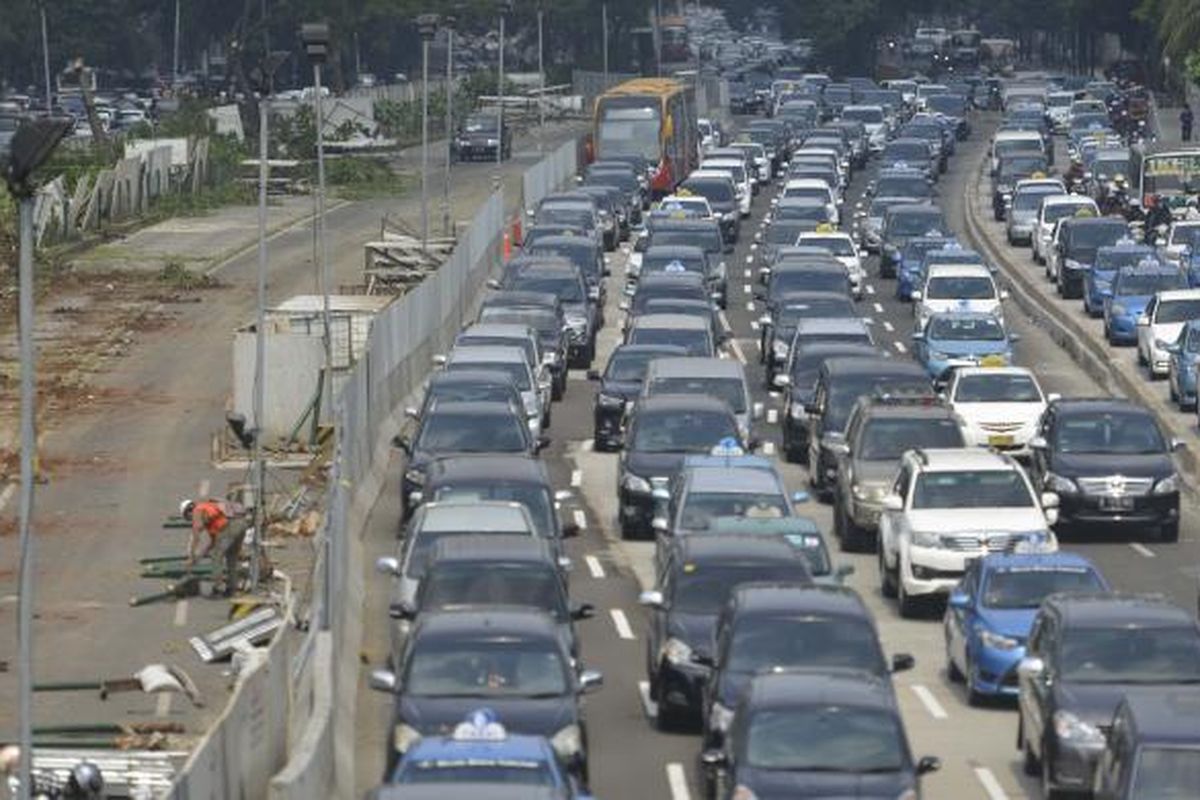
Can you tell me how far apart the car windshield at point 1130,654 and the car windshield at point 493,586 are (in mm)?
5313

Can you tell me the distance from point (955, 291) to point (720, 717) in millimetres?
35162

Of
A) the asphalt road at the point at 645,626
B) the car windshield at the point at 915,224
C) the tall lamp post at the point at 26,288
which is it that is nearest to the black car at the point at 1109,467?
the asphalt road at the point at 645,626

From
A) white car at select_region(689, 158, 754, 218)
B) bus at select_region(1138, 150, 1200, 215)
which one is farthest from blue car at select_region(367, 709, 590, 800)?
white car at select_region(689, 158, 754, 218)

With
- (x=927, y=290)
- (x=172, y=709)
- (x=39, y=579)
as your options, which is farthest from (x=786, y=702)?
(x=927, y=290)

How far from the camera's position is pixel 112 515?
47.3 metres

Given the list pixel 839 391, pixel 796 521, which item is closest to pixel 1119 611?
pixel 796 521

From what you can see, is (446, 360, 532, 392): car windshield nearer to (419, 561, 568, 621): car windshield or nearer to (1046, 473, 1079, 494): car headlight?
(1046, 473, 1079, 494): car headlight

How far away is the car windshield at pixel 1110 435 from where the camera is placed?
1703 inches

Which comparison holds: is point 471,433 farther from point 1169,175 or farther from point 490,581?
point 1169,175

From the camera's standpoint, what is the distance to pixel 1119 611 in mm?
29547

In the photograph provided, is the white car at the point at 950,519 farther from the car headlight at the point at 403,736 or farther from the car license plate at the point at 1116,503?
the car headlight at the point at 403,736

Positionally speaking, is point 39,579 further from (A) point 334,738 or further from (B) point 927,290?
(B) point 927,290

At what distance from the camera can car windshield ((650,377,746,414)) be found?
48062mm

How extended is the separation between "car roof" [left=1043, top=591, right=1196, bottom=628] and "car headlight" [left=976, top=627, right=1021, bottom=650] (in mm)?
1839
